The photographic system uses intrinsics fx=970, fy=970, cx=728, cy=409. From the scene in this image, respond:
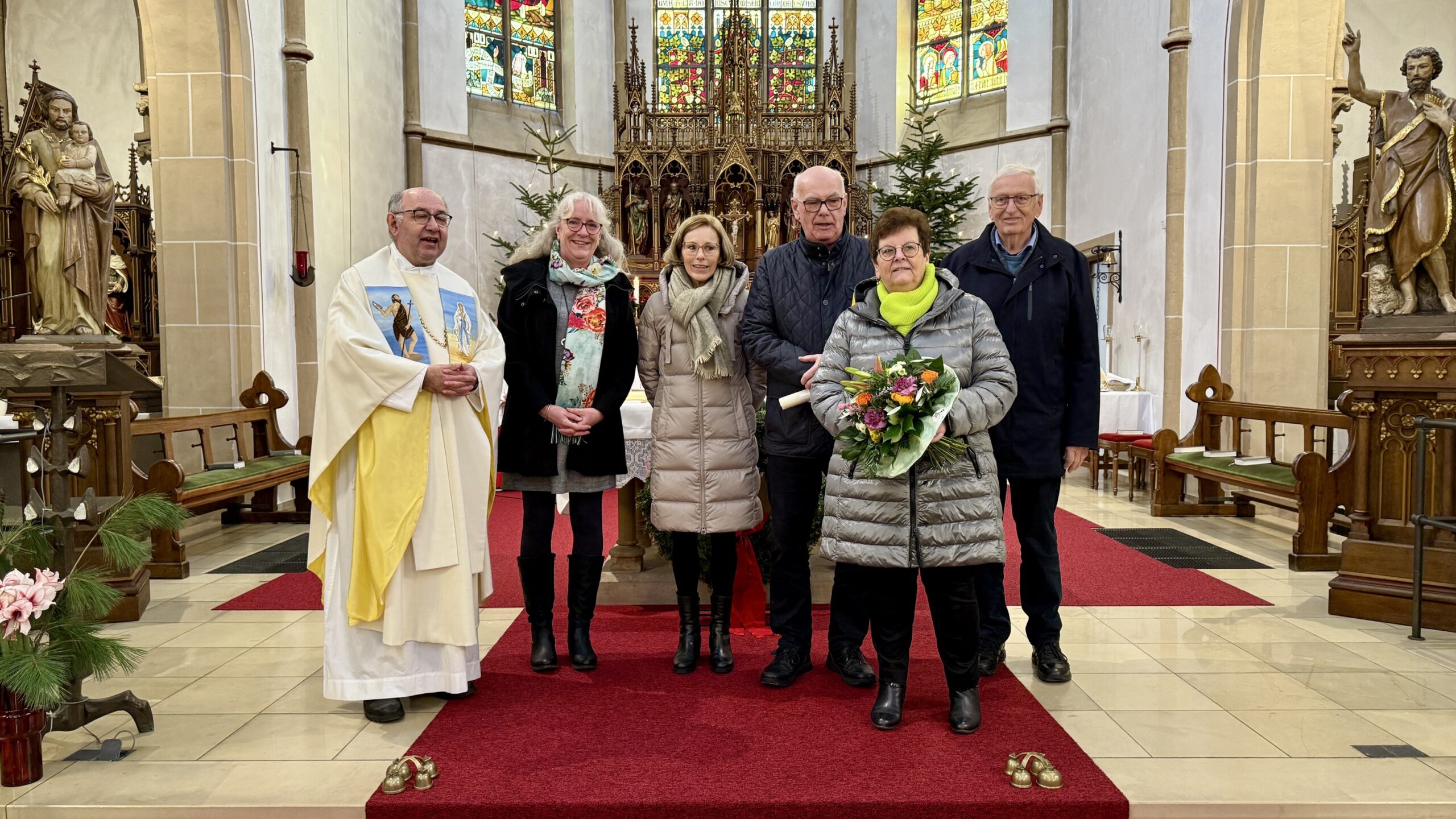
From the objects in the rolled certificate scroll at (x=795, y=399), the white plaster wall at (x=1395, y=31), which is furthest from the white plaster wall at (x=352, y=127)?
the white plaster wall at (x=1395, y=31)

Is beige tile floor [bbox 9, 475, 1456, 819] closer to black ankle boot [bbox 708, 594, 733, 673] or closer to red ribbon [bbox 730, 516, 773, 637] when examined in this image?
red ribbon [bbox 730, 516, 773, 637]

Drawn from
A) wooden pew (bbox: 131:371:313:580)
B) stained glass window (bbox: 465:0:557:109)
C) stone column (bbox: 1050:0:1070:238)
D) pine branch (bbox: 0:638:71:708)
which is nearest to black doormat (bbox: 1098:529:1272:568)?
pine branch (bbox: 0:638:71:708)

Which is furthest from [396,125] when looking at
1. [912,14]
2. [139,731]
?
[139,731]

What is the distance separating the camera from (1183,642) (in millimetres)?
3820

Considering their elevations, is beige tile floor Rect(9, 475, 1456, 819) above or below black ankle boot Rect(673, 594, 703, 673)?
below

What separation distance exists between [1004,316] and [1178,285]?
20.0 ft

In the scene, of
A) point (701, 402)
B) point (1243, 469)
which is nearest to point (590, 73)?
point (1243, 469)

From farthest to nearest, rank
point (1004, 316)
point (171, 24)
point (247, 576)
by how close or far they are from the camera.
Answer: point (171, 24), point (247, 576), point (1004, 316)

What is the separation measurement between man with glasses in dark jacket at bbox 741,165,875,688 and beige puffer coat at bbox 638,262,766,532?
0.10m

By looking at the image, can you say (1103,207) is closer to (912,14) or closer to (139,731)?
(912,14)

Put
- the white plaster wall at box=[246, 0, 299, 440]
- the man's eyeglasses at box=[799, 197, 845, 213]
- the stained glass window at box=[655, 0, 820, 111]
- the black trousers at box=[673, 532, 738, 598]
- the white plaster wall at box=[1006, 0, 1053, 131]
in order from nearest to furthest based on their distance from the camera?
the man's eyeglasses at box=[799, 197, 845, 213], the black trousers at box=[673, 532, 738, 598], the white plaster wall at box=[246, 0, 299, 440], the white plaster wall at box=[1006, 0, 1053, 131], the stained glass window at box=[655, 0, 820, 111]

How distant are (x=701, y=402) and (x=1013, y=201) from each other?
3.97ft

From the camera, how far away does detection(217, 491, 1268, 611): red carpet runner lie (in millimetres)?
4520

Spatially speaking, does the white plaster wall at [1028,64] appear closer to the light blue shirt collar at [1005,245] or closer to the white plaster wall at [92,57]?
the light blue shirt collar at [1005,245]
